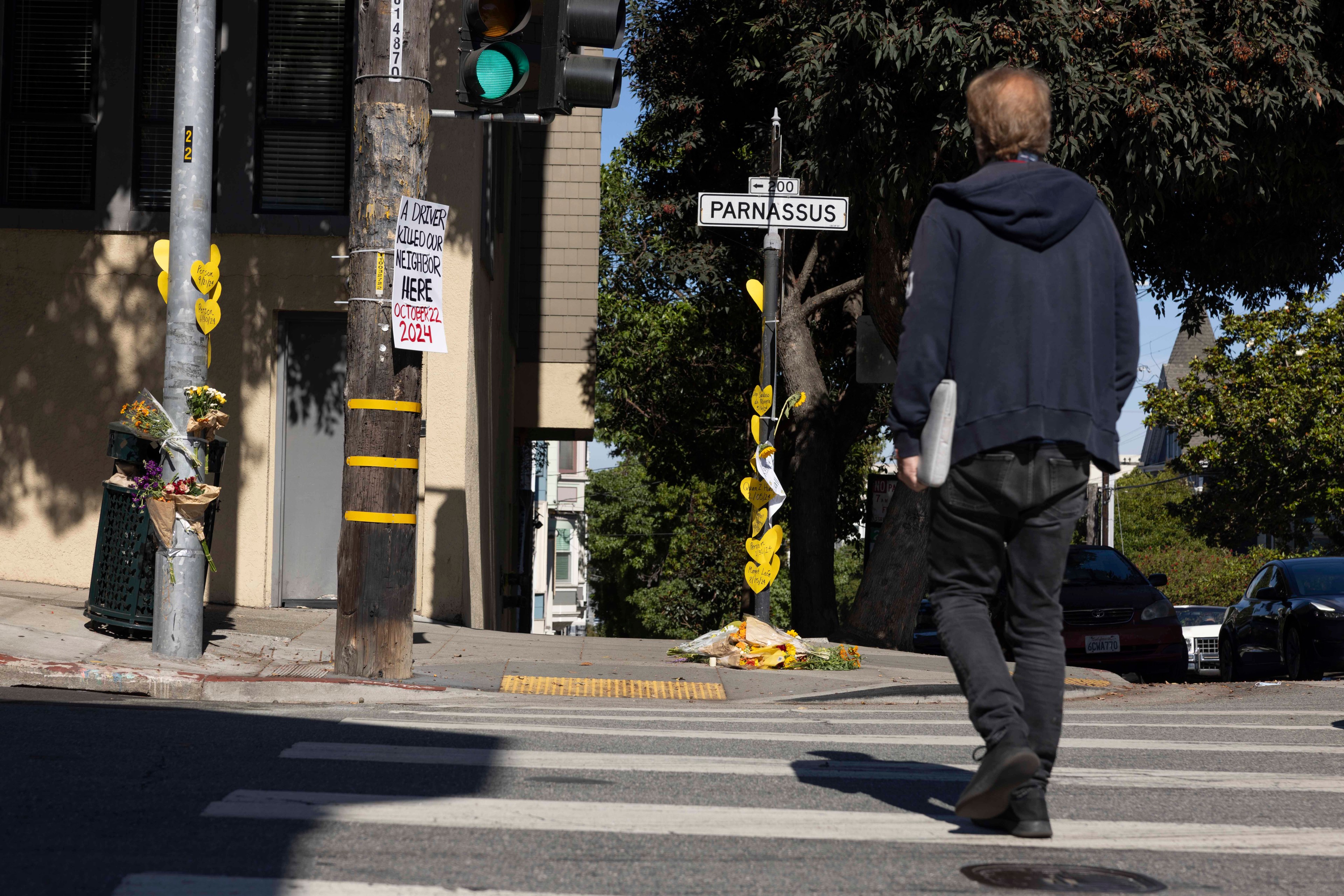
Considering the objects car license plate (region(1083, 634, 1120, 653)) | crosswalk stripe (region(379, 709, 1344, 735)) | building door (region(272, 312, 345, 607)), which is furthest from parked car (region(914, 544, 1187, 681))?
crosswalk stripe (region(379, 709, 1344, 735))

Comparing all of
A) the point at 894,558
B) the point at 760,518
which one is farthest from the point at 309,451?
the point at 894,558

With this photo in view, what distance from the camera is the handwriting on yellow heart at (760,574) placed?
1057cm

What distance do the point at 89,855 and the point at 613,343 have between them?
25.7 meters

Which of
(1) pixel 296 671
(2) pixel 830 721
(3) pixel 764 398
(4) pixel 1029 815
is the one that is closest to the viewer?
(4) pixel 1029 815

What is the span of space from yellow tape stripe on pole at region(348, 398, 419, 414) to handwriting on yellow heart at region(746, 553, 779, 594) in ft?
10.9

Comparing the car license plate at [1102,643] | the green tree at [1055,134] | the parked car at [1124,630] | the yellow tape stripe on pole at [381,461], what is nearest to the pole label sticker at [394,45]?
the yellow tape stripe on pole at [381,461]

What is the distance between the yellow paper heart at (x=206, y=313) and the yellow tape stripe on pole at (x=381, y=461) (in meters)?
1.35

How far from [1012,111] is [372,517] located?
17.0ft

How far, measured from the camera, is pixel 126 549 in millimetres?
9156

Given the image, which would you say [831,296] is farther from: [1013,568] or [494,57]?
[1013,568]

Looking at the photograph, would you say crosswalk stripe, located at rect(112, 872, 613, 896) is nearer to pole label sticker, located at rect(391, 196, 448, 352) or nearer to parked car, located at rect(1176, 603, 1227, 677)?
pole label sticker, located at rect(391, 196, 448, 352)

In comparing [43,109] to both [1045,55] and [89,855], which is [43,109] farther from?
[89,855]

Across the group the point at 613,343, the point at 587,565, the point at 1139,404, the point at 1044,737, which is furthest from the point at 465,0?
the point at 587,565

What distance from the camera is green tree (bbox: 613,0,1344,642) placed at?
13688mm
